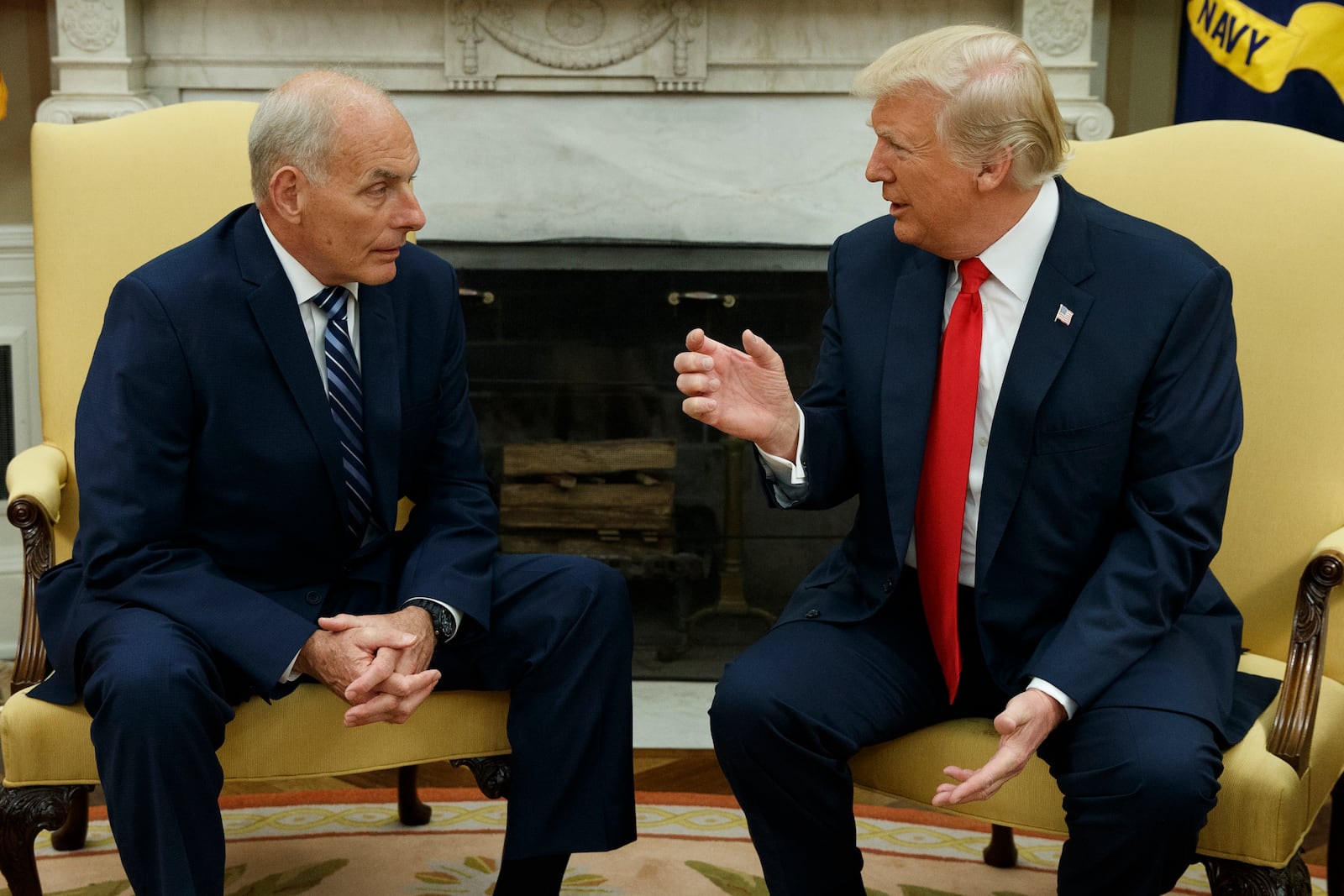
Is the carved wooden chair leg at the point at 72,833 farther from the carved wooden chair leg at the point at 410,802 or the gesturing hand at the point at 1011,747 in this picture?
the gesturing hand at the point at 1011,747

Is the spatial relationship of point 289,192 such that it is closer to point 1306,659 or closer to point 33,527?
point 33,527

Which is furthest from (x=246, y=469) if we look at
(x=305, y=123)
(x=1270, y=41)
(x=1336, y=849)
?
(x=1270, y=41)

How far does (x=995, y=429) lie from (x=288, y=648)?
0.90 m

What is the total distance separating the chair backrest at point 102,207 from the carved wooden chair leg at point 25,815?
0.66 m

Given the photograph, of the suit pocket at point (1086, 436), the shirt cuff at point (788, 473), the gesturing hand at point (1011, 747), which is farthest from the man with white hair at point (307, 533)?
the suit pocket at point (1086, 436)

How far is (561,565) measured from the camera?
193cm

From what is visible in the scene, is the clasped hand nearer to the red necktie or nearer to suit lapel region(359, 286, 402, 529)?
suit lapel region(359, 286, 402, 529)

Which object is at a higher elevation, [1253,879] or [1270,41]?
[1270,41]

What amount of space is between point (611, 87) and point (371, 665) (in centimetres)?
197

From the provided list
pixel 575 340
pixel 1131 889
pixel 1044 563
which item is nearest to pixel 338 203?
pixel 1044 563

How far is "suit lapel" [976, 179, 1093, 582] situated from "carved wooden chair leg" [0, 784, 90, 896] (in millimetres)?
1164

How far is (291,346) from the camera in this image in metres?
1.86

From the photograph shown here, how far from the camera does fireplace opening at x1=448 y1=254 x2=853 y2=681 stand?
3311 millimetres

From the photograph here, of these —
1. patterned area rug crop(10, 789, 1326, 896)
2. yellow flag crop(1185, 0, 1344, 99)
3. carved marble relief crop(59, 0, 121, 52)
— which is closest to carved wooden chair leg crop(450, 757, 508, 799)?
patterned area rug crop(10, 789, 1326, 896)
